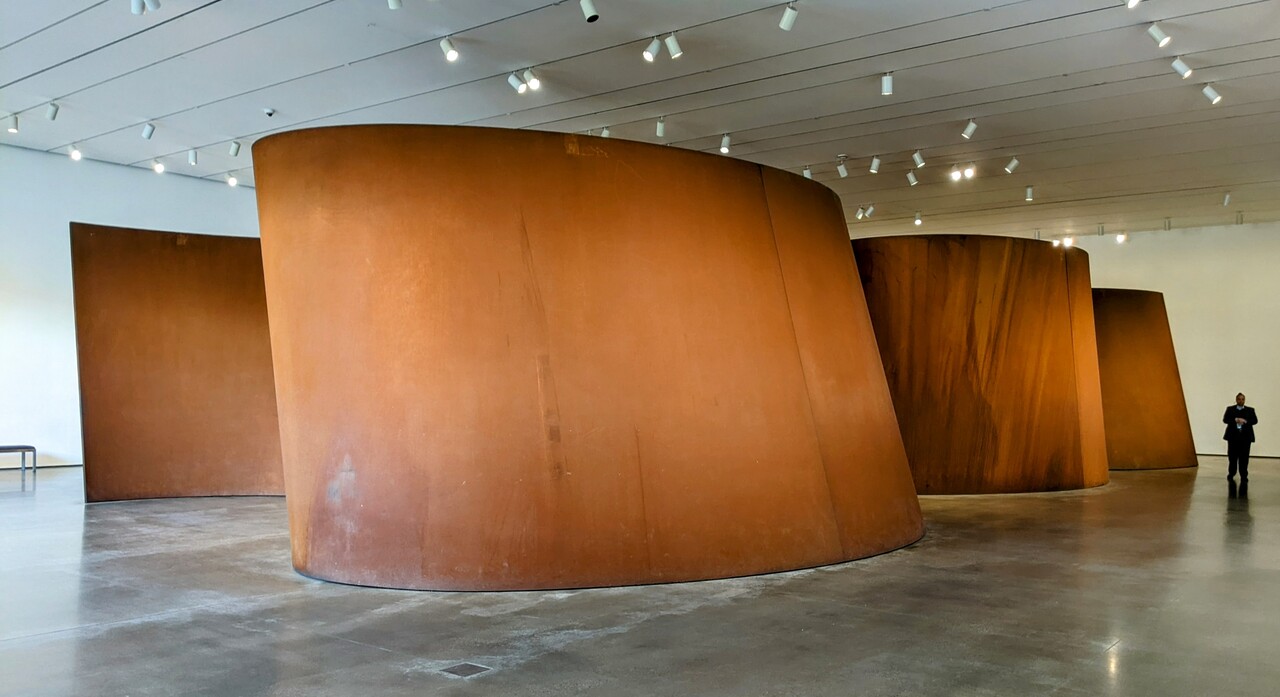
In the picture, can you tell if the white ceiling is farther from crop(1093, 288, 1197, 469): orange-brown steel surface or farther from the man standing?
the man standing

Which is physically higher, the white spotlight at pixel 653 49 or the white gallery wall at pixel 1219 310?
the white spotlight at pixel 653 49

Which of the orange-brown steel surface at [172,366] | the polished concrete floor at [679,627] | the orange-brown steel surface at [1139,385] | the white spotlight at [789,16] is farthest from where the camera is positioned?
the orange-brown steel surface at [1139,385]

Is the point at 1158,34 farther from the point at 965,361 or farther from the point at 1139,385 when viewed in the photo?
the point at 1139,385

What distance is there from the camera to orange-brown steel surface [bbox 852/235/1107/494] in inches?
407

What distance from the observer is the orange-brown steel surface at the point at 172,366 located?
9.88 meters

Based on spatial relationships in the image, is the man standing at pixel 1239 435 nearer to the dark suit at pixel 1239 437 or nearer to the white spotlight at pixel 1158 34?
the dark suit at pixel 1239 437

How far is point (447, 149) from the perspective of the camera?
18.2 ft

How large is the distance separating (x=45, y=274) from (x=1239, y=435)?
1550 cm

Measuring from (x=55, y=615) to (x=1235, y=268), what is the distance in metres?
17.1

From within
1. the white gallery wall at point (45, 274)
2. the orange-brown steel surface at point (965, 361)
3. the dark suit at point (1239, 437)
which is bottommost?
the dark suit at point (1239, 437)

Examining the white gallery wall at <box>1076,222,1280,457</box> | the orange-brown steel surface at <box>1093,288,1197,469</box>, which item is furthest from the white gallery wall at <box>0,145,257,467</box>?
the white gallery wall at <box>1076,222,1280,457</box>

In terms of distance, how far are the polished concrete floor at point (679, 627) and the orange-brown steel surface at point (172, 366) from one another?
2967 mm

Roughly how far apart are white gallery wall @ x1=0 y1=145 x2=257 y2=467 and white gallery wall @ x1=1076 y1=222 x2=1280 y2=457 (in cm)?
1482

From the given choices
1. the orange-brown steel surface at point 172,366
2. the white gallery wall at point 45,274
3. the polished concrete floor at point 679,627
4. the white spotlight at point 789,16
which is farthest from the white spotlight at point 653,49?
the white gallery wall at point 45,274
